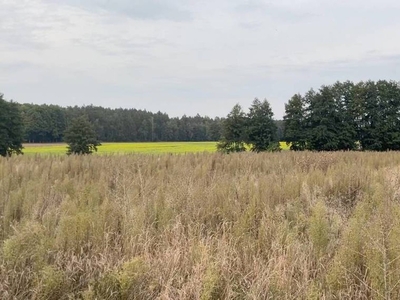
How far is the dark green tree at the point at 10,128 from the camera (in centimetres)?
3856

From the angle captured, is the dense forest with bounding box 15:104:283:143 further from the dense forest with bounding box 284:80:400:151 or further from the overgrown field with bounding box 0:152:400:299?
the overgrown field with bounding box 0:152:400:299

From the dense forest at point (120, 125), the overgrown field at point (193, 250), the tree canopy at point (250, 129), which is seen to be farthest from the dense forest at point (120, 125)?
the overgrown field at point (193, 250)

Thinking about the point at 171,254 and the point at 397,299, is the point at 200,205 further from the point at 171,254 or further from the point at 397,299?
the point at 397,299

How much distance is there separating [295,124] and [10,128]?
3269 centimetres

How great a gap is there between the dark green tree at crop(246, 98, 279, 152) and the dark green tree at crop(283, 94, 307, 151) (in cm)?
162

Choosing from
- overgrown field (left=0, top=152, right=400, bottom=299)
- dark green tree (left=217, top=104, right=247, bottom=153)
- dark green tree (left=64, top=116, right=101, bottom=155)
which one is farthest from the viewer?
dark green tree (left=64, top=116, right=101, bottom=155)

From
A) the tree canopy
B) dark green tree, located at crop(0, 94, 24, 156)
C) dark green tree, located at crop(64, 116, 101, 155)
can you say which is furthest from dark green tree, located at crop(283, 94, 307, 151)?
dark green tree, located at crop(0, 94, 24, 156)

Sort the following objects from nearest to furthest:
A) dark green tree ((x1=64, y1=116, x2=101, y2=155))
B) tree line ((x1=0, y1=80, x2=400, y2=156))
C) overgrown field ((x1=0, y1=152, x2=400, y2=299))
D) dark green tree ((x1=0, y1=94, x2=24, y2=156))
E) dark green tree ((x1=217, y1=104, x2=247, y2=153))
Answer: overgrown field ((x1=0, y1=152, x2=400, y2=299))
dark green tree ((x1=0, y1=94, x2=24, y2=156))
tree line ((x1=0, y1=80, x2=400, y2=156))
dark green tree ((x1=217, y1=104, x2=247, y2=153))
dark green tree ((x1=64, y1=116, x2=101, y2=155))

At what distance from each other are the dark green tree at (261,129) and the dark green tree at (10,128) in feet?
83.8

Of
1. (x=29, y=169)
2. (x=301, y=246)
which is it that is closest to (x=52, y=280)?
(x=301, y=246)

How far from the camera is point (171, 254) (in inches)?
121

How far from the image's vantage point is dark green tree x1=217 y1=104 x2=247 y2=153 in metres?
40.9

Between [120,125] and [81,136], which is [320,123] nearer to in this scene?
[81,136]

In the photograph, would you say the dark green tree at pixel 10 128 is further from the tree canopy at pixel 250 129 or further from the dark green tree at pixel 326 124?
the dark green tree at pixel 326 124
